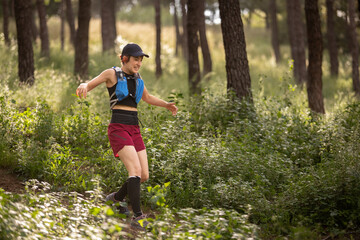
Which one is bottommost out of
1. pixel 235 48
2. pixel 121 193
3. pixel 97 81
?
pixel 121 193

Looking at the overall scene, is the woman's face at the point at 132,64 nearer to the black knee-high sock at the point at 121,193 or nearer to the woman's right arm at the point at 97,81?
the woman's right arm at the point at 97,81

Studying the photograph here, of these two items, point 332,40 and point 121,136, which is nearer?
point 121,136

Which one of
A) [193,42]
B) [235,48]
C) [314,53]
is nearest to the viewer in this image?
[235,48]

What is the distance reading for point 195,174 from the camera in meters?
6.38

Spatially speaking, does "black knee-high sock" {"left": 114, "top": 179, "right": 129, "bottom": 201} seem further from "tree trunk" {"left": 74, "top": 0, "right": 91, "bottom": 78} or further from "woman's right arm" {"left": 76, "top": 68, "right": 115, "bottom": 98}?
"tree trunk" {"left": 74, "top": 0, "right": 91, "bottom": 78}

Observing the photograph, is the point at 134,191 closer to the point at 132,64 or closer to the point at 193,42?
the point at 132,64

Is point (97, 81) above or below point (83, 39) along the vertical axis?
below

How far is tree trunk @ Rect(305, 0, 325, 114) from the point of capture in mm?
10531

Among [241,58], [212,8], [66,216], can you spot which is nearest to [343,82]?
[241,58]

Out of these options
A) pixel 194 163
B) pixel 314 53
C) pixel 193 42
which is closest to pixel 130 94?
pixel 194 163

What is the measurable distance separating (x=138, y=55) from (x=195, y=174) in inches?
89.2

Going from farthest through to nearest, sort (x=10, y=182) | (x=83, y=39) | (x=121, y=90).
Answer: (x=83, y=39) < (x=10, y=182) < (x=121, y=90)

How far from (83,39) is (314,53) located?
7125 millimetres

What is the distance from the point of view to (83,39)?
42.7 feet
